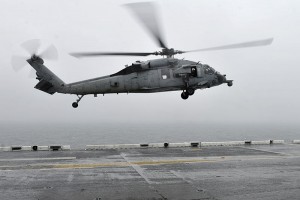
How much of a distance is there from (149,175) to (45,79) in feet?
29.4

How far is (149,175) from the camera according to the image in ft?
70.9

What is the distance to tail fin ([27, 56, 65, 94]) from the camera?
64.7 ft

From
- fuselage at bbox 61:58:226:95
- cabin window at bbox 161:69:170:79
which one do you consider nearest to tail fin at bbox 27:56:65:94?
fuselage at bbox 61:58:226:95

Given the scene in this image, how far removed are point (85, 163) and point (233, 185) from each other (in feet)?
38.9

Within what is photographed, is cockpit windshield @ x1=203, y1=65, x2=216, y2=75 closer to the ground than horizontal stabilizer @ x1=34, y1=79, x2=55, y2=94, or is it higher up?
higher up

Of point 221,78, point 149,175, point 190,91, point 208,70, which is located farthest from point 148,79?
point 149,175

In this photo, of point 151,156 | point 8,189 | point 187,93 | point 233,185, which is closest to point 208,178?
point 233,185

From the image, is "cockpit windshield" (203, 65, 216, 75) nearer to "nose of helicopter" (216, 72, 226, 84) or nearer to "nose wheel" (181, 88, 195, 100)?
"nose of helicopter" (216, 72, 226, 84)

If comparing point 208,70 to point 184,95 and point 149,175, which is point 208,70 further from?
point 149,175

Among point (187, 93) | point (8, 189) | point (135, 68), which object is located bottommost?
point (8, 189)

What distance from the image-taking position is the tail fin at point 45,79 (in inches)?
777

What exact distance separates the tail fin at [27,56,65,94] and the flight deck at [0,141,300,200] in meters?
5.51

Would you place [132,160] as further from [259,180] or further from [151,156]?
[259,180]

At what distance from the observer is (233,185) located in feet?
63.1
